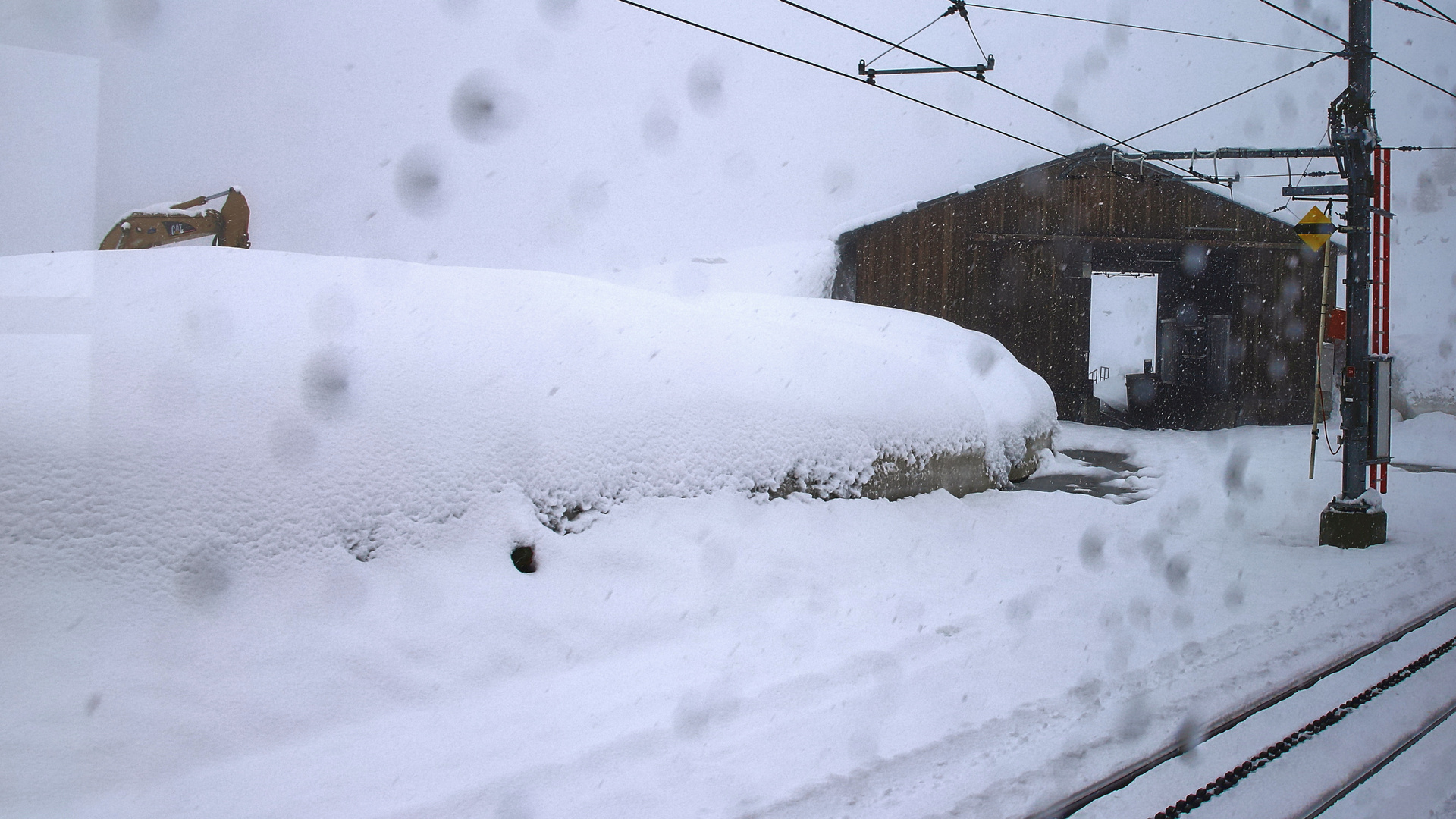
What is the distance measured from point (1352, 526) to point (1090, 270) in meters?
12.7

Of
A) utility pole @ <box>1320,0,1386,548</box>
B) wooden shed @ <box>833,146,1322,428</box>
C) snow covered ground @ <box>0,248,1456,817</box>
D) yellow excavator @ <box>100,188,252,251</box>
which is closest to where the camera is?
snow covered ground @ <box>0,248,1456,817</box>

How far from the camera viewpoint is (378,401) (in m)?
4.62

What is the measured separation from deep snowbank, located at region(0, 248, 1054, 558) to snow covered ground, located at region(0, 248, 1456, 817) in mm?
21

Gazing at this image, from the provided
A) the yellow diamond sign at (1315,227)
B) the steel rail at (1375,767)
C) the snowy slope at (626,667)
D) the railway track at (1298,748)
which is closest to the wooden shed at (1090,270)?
the yellow diamond sign at (1315,227)

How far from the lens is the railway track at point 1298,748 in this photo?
108 inches

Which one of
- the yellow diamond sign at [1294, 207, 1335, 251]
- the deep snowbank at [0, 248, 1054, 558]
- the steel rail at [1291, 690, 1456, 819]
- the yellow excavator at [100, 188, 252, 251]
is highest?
the yellow excavator at [100, 188, 252, 251]

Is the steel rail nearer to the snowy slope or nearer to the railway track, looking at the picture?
the railway track

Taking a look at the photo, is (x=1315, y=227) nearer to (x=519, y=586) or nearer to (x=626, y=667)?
(x=626, y=667)

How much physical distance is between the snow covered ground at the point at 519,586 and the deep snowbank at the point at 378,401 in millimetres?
21

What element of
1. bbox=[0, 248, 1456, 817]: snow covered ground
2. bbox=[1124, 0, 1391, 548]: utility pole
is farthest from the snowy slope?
bbox=[1124, 0, 1391, 548]: utility pole

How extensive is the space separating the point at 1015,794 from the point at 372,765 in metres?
2.43

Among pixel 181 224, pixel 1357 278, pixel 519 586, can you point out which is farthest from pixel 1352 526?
pixel 181 224

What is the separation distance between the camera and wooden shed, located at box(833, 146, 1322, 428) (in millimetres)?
17172

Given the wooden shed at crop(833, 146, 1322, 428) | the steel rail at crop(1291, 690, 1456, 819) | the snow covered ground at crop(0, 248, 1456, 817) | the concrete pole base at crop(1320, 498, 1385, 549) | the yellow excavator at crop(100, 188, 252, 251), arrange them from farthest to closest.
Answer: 1. the wooden shed at crop(833, 146, 1322, 428)
2. the yellow excavator at crop(100, 188, 252, 251)
3. the concrete pole base at crop(1320, 498, 1385, 549)
4. the snow covered ground at crop(0, 248, 1456, 817)
5. the steel rail at crop(1291, 690, 1456, 819)
